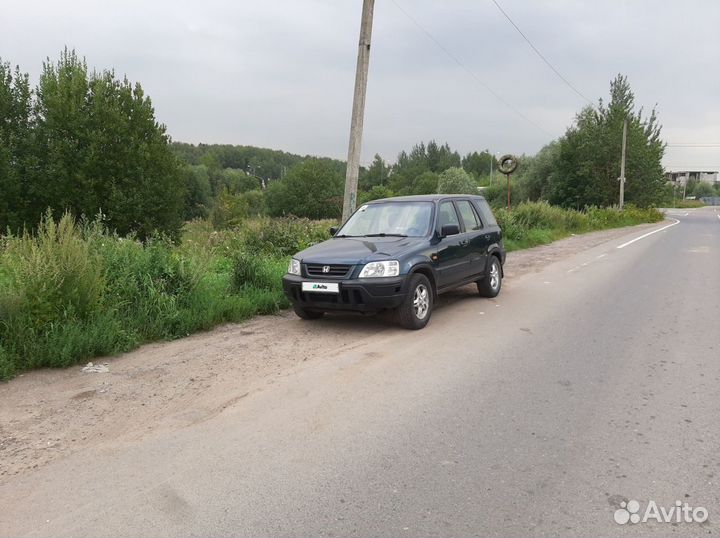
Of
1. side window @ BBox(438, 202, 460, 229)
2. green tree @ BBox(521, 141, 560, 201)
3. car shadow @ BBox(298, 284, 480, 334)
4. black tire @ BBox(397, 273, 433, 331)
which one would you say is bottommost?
car shadow @ BBox(298, 284, 480, 334)

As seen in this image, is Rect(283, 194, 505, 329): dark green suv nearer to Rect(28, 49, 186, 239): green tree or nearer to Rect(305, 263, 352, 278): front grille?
Rect(305, 263, 352, 278): front grille

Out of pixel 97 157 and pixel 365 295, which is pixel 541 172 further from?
pixel 365 295

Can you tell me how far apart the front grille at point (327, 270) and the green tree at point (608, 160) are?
155 ft

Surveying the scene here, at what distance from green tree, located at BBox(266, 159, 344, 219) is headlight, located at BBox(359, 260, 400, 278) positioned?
97.1 meters

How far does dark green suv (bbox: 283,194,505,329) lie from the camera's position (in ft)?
21.3

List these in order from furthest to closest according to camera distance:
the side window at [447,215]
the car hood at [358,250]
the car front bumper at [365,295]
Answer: the side window at [447,215] → the car hood at [358,250] → the car front bumper at [365,295]

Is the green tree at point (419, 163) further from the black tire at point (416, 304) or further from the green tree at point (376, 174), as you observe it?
the black tire at point (416, 304)

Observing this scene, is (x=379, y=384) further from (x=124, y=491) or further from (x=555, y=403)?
(x=124, y=491)

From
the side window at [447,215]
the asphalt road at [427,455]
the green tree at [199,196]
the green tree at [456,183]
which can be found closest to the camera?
the asphalt road at [427,455]

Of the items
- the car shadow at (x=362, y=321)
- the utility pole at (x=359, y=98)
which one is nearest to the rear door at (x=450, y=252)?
the car shadow at (x=362, y=321)

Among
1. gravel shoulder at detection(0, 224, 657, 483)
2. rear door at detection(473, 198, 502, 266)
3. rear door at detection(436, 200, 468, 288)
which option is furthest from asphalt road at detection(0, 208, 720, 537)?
rear door at detection(473, 198, 502, 266)

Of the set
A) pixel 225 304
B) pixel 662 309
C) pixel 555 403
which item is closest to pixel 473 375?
pixel 555 403

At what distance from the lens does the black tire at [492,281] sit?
29.8ft

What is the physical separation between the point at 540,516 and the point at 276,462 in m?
1.57
